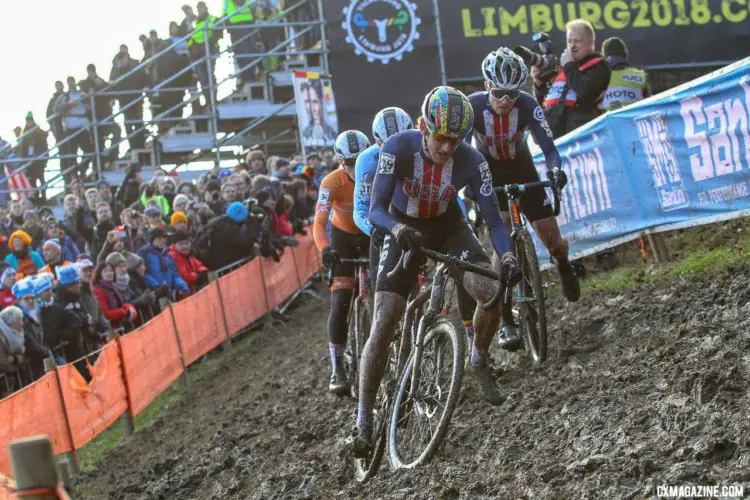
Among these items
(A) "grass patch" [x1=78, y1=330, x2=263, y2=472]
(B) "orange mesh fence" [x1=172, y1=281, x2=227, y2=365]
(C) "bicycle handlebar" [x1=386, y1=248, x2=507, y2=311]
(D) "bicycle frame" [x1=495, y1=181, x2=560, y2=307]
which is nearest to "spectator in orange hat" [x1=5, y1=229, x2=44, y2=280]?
(B) "orange mesh fence" [x1=172, y1=281, x2=227, y2=365]

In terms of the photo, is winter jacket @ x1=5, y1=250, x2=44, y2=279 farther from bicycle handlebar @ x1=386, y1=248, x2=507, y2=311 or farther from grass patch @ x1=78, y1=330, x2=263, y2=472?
bicycle handlebar @ x1=386, y1=248, x2=507, y2=311

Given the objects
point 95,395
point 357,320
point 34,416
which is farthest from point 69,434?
point 357,320

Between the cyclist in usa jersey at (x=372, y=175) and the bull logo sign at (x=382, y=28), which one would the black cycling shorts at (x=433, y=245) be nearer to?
the cyclist in usa jersey at (x=372, y=175)

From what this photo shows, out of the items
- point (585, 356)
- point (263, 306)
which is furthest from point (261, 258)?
point (585, 356)

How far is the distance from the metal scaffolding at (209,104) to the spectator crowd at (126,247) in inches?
32.9

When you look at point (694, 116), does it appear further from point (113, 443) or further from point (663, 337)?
point (113, 443)

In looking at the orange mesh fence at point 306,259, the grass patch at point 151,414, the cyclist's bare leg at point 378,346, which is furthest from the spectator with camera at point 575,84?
the orange mesh fence at point 306,259

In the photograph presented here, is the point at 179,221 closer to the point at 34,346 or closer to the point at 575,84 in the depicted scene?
the point at 34,346

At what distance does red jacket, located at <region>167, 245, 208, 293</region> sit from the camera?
55.8 feet

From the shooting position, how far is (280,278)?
64.4ft

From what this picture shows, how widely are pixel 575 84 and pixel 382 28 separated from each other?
32.2 ft

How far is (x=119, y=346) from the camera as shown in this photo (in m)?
13.3

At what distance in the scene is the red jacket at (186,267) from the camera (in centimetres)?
1700

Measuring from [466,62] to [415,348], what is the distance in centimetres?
1496
